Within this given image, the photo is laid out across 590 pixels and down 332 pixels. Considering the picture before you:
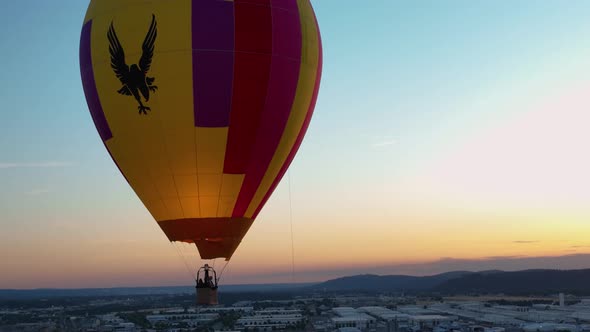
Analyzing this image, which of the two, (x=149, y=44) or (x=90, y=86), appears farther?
(x=90, y=86)

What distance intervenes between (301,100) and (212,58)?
63.5 inches

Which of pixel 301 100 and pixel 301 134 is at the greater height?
pixel 301 100

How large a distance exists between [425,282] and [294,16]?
7684 inches

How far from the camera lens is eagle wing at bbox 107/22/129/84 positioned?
966cm

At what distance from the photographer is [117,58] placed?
970cm

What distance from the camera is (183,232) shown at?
9.87 meters

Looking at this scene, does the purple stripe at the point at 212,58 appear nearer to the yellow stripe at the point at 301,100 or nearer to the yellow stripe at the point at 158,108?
the yellow stripe at the point at 158,108

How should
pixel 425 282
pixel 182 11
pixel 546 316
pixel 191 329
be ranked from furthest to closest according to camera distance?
pixel 425 282 → pixel 546 316 → pixel 191 329 → pixel 182 11

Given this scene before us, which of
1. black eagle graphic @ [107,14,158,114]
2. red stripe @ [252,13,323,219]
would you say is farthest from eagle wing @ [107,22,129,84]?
red stripe @ [252,13,323,219]

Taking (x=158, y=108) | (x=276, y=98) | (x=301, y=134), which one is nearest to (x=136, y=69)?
(x=158, y=108)

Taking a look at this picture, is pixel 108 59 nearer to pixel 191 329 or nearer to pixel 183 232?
pixel 183 232

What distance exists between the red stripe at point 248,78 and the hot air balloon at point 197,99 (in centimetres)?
1

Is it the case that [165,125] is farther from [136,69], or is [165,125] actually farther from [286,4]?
[286,4]

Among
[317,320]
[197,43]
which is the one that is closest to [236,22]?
[197,43]
